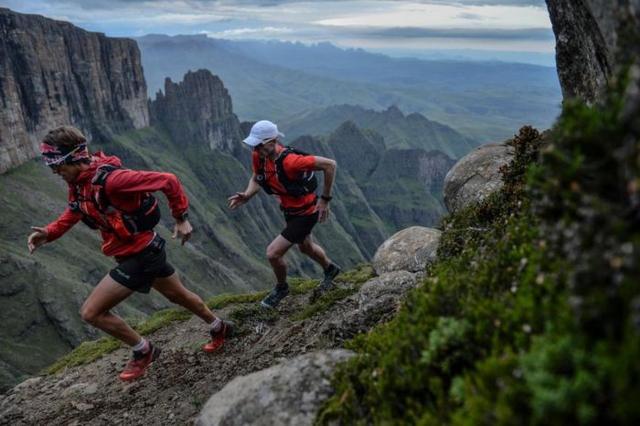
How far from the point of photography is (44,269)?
98.2 m

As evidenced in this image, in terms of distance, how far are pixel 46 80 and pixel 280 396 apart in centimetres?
18002

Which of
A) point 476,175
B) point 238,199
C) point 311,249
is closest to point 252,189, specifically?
point 238,199

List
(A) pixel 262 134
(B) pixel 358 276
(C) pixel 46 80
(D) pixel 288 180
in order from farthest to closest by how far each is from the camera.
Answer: (C) pixel 46 80 → (B) pixel 358 276 → (D) pixel 288 180 → (A) pixel 262 134

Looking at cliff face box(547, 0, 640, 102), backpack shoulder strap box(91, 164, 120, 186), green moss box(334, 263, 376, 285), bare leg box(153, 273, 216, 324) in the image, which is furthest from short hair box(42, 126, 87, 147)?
green moss box(334, 263, 376, 285)

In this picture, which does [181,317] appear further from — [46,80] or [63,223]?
[46,80]

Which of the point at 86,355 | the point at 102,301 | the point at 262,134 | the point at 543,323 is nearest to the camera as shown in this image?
the point at 543,323

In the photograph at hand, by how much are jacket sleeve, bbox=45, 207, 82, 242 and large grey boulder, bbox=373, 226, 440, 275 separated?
24.3 ft

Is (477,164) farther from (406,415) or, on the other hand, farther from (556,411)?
(556,411)

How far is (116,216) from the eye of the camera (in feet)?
26.8

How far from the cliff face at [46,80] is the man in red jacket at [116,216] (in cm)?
14463

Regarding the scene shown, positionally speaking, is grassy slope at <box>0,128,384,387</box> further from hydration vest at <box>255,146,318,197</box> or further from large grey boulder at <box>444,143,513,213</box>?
large grey boulder at <box>444,143,513,213</box>

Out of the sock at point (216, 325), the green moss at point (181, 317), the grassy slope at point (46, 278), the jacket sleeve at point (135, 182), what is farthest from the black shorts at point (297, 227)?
the grassy slope at point (46, 278)

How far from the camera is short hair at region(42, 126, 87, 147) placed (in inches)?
309

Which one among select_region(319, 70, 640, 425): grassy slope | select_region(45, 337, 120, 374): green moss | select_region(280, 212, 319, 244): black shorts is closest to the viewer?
select_region(319, 70, 640, 425): grassy slope
